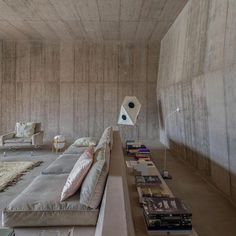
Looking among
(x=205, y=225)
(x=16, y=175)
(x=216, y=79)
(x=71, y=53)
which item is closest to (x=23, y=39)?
(x=71, y=53)

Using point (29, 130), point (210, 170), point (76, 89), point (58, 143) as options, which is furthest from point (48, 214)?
point (76, 89)

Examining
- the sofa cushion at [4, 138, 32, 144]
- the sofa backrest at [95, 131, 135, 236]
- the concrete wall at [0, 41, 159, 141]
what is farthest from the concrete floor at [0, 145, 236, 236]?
the concrete wall at [0, 41, 159, 141]

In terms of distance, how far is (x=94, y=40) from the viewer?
8141mm

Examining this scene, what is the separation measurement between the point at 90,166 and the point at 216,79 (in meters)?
1.97

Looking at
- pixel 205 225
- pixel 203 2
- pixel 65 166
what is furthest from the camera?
pixel 203 2

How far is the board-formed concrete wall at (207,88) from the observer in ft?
10.0

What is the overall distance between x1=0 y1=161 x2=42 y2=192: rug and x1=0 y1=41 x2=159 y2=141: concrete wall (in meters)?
2.93

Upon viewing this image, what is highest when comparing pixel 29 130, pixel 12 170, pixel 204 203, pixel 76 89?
pixel 76 89

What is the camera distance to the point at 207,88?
369cm

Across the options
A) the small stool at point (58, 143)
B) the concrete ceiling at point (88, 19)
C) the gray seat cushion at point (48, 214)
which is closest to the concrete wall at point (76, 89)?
the concrete ceiling at point (88, 19)

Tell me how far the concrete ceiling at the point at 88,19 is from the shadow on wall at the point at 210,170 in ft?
9.52

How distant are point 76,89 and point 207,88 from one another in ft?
17.9

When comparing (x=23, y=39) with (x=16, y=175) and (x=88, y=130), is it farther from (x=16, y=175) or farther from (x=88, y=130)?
(x=16, y=175)

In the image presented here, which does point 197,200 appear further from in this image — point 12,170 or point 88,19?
point 88,19
